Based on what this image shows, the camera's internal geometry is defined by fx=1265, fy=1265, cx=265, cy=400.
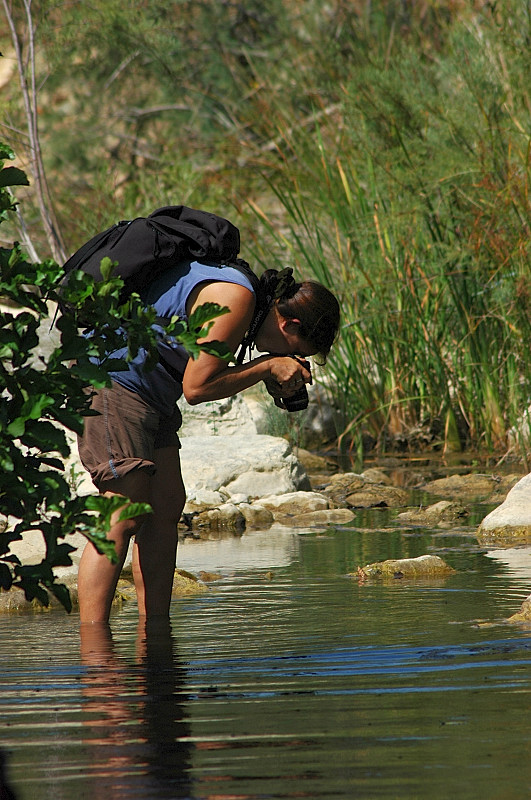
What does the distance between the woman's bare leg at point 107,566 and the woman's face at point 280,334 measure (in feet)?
2.04

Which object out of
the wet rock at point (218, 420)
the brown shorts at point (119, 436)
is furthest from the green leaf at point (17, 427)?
the wet rock at point (218, 420)

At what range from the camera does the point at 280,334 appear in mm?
4348

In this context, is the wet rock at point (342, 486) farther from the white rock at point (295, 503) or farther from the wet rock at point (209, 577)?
the wet rock at point (209, 577)

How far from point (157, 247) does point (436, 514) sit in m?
4.08

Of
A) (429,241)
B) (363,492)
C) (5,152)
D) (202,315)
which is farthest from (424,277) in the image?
(5,152)

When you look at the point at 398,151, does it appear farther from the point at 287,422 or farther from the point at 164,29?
the point at 164,29

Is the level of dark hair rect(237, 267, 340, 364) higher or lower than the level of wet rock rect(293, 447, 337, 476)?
higher

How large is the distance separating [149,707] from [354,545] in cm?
358

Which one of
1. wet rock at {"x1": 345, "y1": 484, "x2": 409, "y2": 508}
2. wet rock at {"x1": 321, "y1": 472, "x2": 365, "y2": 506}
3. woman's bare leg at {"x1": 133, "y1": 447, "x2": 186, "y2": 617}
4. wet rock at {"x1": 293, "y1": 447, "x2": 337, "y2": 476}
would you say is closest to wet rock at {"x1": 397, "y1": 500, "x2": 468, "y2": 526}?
wet rock at {"x1": 345, "y1": 484, "x2": 409, "y2": 508}

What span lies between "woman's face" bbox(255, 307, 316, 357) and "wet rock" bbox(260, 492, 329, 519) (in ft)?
12.7

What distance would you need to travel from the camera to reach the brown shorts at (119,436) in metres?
4.21

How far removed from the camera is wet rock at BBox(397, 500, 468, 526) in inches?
300

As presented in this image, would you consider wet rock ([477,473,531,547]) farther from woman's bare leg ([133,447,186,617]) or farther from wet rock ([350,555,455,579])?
woman's bare leg ([133,447,186,617])

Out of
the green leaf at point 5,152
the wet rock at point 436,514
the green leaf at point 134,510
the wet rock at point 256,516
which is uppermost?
the green leaf at point 5,152
